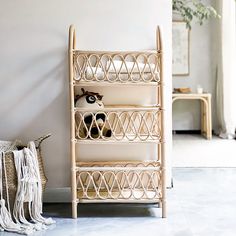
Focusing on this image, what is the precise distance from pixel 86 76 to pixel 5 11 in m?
0.77

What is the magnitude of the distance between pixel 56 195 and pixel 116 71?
0.96 meters

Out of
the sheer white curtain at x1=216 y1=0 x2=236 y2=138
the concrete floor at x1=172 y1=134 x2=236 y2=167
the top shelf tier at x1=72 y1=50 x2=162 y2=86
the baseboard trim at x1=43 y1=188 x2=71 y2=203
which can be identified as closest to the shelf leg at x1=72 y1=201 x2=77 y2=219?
the baseboard trim at x1=43 y1=188 x2=71 y2=203

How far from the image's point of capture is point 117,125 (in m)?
2.62

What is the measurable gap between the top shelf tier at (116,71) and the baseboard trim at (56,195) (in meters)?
0.80

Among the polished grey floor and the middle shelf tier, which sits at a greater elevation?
the middle shelf tier

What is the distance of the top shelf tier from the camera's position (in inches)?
95.3

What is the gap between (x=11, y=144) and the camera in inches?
103

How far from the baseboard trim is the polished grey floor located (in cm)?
6

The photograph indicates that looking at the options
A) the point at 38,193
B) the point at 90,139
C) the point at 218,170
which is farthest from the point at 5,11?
the point at 218,170

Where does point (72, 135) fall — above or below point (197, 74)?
below

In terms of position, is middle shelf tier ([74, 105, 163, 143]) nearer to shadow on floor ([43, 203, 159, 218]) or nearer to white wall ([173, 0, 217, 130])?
shadow on floor ([43, 203, 159, 218])

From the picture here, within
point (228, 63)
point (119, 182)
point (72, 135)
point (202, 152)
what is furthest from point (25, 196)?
point (228, 63)

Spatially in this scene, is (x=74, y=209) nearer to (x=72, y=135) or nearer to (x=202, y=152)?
(x=72, y=135)

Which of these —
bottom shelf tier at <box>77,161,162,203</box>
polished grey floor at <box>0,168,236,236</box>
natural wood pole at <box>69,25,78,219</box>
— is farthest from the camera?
bottom shelf tier at <box>77,161,162,203</box>
